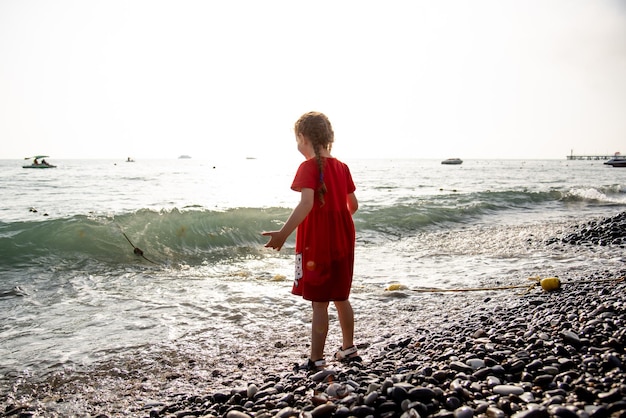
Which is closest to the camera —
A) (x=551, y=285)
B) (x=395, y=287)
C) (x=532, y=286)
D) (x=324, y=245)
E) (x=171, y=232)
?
(x=324, y=245)

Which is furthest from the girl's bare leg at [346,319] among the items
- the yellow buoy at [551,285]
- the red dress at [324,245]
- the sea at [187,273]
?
the yellow buoy at [551,285]

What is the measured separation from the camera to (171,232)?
11.5 m

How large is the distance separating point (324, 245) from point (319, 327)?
0.70 meters

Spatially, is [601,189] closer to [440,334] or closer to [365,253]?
[365,253]

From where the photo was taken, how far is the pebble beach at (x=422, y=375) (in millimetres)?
2406

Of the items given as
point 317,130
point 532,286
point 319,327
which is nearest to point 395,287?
point 532,286

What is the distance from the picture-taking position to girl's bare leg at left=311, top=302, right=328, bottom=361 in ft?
11.6

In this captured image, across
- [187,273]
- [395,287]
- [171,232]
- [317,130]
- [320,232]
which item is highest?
[317,130]

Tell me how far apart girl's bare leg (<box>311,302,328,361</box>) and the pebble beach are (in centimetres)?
17

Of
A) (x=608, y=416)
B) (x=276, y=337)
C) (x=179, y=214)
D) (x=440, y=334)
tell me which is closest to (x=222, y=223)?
(x=179, y=214)

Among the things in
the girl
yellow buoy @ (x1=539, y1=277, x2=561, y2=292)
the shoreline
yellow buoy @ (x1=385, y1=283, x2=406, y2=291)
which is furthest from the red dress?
yellow buoy @ (x1=539, y1=277, x2=561, y2=292)

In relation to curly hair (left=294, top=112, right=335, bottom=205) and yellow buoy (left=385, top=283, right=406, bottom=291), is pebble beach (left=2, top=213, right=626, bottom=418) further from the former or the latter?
curly hair (left=294, top=112, right=335, bottom=205)

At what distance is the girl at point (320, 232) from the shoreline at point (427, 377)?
540mm

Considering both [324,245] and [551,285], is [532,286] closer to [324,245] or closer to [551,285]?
[551,285]
